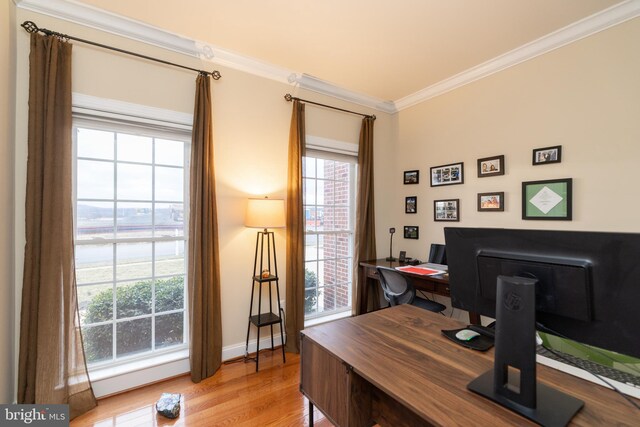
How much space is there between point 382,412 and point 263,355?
180 centimetres

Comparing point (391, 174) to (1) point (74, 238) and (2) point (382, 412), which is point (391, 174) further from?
(1) point (74, 238)

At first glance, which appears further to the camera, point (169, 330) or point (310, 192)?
point (310, 192)

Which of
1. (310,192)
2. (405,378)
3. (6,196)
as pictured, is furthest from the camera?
(310,192)

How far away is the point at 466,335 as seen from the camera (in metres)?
1.33

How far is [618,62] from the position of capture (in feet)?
7.02

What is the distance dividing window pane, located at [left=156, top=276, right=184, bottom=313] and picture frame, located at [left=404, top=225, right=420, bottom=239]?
8.61 feet

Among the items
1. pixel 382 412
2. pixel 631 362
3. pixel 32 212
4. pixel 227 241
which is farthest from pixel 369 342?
pixel 32 212

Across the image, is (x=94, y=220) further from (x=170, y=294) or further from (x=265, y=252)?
(x=265, y=252)

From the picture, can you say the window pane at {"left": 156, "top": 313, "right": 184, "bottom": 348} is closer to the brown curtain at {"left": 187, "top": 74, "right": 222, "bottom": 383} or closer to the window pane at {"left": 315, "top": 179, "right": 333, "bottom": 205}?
the brown curtain at {"left": 187, "top": 74, "right": 222, "bottom": 383}

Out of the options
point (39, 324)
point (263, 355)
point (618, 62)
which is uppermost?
point (618, 62)

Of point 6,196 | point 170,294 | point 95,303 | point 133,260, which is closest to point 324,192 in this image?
point 170,294

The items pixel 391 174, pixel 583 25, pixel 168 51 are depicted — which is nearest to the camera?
pixel 583 25

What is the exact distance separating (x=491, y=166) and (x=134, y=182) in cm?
329

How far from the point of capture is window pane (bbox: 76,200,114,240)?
7.14ft
